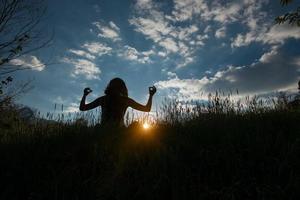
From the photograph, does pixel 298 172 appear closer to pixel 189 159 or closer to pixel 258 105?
pixel 189 159

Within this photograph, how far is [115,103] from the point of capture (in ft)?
17.6

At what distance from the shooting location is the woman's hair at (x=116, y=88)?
5419mm

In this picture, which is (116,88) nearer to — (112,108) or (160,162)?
(112,108)

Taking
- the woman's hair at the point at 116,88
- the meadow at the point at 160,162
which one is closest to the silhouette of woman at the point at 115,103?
the woman's hair at the point at 116,88

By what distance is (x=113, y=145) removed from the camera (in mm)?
3521

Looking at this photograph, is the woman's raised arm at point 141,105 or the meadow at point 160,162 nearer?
the meadow at point 160,162

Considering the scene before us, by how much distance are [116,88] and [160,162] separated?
2.91 metres

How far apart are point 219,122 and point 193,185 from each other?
1673mm

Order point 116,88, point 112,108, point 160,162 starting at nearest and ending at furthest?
point 160,162, point 112,108, point 116,88

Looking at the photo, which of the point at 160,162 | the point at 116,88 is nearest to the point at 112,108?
the point at 116,88

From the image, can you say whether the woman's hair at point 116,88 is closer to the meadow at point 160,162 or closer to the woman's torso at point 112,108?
the woman's torso at point 112,108

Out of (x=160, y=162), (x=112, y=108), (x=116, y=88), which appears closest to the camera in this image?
(x=160, y=162)

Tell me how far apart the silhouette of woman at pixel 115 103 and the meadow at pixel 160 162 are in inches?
46.0

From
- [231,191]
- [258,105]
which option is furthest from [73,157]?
[258,105]
